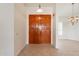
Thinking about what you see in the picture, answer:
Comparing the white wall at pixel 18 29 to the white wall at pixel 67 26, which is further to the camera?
the white wall at pixel 67 26

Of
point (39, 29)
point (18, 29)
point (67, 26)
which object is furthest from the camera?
point (39, 29)

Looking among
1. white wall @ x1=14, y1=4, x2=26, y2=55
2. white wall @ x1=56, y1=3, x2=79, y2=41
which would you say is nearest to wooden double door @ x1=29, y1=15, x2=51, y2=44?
white wall @ x1=56, y1=3, x2=79, y2=41

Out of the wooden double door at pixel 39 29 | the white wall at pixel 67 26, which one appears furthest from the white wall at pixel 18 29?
the white wall at pixel 67 26

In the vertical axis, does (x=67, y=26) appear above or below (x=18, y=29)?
above

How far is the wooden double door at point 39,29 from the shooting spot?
680cm

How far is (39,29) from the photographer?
23.5ft

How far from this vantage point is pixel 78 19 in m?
5.77

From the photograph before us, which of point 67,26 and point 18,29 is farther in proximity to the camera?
point 67,26

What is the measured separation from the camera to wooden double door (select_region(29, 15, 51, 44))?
6796 mm

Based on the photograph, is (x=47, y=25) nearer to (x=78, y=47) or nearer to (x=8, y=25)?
(x=78, y=47)

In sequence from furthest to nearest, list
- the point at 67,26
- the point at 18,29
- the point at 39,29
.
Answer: the point at 39,29 < the point at 67,26 < the point at 18,29

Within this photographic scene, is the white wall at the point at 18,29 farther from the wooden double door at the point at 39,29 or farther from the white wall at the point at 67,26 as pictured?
the white wall at the point at 67,26

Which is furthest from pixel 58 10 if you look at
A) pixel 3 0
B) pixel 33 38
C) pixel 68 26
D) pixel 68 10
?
pixel 3 0

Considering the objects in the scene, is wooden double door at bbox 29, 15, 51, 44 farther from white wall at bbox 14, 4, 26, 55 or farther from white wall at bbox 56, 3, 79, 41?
white wall at bbox 14, 4, 26, 55
